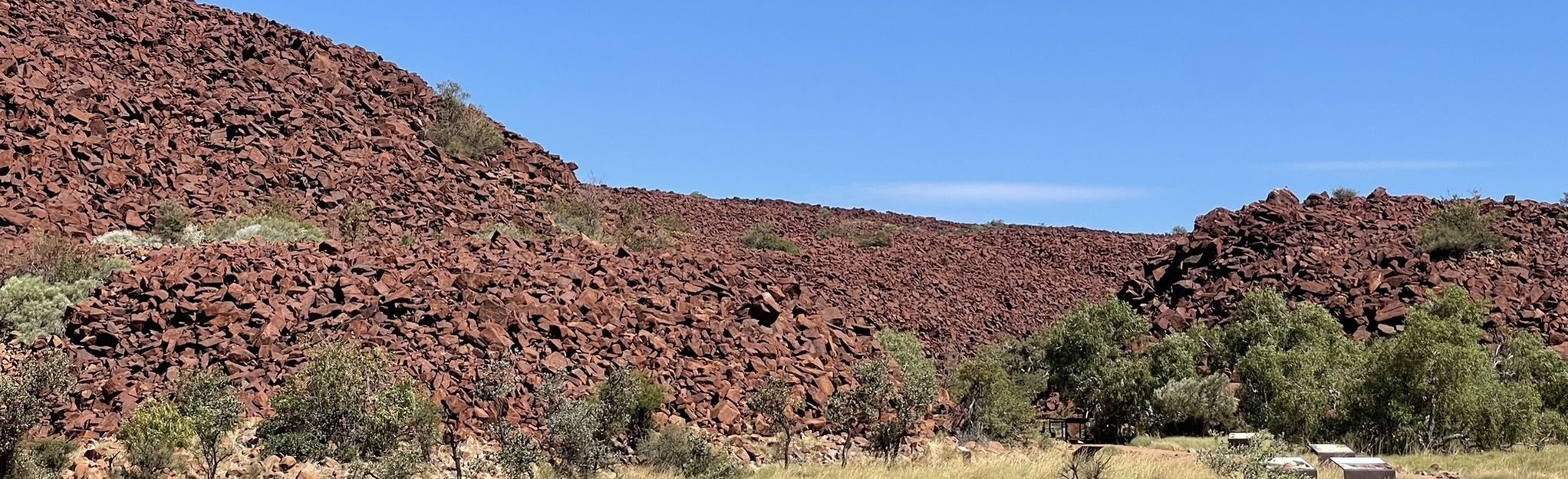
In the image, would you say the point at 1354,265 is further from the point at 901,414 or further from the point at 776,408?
the point at 776,408

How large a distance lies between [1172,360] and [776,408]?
49.3ft

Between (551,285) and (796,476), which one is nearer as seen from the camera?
(796,476)

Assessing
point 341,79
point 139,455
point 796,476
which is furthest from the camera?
point 341,79

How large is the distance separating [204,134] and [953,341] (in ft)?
71.9

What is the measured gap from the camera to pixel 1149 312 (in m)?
40.0

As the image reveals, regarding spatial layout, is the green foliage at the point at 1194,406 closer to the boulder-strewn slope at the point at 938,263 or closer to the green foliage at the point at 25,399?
the boulder-strewn slope at the point at 938,263

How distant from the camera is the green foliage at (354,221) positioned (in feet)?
84.5

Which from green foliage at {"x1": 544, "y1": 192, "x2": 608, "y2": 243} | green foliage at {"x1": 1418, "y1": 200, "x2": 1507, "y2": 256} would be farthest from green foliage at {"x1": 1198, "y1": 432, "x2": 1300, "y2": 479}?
green foliage at {"x1": 1418, "y1": 200, "x2": 1507, "y2": 256}

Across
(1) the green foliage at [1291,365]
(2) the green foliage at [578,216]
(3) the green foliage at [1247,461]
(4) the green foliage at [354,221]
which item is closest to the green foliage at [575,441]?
(3) the green foliage at [1247,461]

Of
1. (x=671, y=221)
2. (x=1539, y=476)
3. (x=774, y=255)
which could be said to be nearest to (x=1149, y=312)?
(x=774, y=255)

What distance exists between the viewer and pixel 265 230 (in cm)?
2428

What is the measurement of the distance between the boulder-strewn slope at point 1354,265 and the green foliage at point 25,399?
2992 cm

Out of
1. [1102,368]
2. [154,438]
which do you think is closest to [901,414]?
[154,438]

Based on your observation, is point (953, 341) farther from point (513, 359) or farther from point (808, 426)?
point (513, 359)
